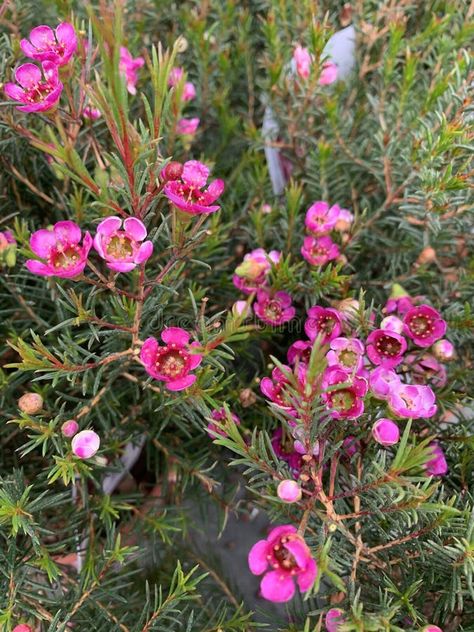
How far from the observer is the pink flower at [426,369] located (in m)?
0.65

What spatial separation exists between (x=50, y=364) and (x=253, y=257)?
273 mm

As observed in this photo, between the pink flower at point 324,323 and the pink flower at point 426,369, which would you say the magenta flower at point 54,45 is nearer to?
the pink flower at point 324,323

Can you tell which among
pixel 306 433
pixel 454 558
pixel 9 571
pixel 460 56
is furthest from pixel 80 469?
pixel 460 56

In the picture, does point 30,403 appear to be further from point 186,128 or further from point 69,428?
point 186,128

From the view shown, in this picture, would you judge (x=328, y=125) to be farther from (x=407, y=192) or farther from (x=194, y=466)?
(x=194, y=466)

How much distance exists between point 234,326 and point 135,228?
0.38 ft

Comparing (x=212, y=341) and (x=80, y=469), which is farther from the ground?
(x=212, y=341)

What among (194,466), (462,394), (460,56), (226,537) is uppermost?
(460,56)

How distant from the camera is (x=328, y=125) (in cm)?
85

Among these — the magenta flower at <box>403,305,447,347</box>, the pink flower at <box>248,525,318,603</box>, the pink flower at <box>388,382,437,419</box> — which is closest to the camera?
the pink flower at <box>248,525,318,603</box>

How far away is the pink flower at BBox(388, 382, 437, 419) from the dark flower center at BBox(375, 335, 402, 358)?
54mm

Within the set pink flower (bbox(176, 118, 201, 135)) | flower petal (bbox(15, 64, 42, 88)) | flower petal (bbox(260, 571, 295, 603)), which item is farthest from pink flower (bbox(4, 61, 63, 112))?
flower petal (bbox(260, 571, 295, 603))

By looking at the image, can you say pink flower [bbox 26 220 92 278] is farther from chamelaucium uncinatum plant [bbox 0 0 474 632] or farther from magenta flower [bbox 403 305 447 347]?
magenta flower [bbox 403 305 447 347]

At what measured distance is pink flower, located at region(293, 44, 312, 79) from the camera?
0.80 metres
